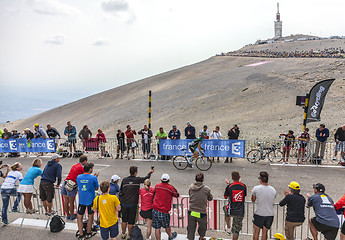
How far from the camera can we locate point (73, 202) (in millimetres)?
6926

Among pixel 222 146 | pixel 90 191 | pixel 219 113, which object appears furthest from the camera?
pixel 219 113

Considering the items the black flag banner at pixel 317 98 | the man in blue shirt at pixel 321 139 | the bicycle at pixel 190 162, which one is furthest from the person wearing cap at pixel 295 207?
the black flag banner at pixel 317 98

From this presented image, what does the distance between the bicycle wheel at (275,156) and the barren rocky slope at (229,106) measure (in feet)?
25.5

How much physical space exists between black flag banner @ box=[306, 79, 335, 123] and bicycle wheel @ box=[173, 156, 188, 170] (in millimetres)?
7187

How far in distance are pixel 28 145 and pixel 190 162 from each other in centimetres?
1021

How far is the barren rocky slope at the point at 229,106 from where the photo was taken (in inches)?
1017

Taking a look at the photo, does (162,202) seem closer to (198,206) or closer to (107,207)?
(198,206)

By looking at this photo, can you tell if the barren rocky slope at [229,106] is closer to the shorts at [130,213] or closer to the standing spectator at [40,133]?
the standing spectator at [40,133]

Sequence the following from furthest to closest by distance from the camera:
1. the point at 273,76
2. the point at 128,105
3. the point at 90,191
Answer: the point at 128,105
the point at 273,76
the point at 90,191

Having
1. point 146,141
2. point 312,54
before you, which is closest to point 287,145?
point 146,141

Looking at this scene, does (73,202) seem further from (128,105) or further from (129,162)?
(128,105)

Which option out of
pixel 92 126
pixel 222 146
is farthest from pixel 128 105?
pixel 222 146

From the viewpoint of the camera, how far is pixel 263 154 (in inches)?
523

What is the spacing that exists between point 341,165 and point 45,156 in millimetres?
16544
